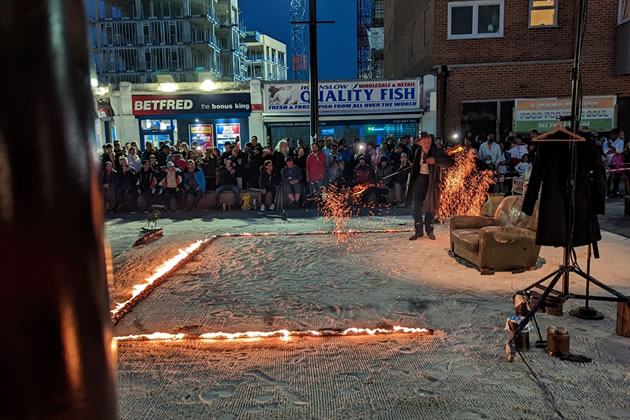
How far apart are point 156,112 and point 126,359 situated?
17.0m

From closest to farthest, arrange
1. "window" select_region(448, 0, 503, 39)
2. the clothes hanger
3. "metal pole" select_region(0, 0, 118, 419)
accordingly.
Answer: "metal pole" select_region(0, 0, 118, 419) → the clothes hanger → "window" select_region(448, 0, 503, 39)

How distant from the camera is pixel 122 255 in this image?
8109mm

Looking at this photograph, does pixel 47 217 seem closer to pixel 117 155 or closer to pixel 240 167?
pixel 240 167

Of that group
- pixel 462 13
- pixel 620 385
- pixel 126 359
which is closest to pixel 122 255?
pixel 126 359

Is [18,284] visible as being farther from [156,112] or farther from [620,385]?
[156,112]

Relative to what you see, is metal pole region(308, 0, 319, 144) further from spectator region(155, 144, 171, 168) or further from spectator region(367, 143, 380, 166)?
spectator region(155, 144, 171, 168)

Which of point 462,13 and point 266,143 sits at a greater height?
point 462,13

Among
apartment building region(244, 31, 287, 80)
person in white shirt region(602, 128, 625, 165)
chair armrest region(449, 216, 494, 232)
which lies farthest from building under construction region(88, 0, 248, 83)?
chair armrest region(449, 216, 494, 232)

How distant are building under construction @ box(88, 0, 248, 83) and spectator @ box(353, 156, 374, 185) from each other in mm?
52583

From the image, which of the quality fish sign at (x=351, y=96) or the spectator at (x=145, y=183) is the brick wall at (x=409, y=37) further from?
the spectator at (x=145, y=183)

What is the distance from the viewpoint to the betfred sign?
63.2 feet

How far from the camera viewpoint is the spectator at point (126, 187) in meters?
13.2

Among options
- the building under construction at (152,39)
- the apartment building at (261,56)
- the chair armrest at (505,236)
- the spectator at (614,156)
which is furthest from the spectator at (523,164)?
the apartment building at (261,56)

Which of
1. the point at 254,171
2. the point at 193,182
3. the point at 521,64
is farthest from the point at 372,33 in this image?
the point at 193,182
